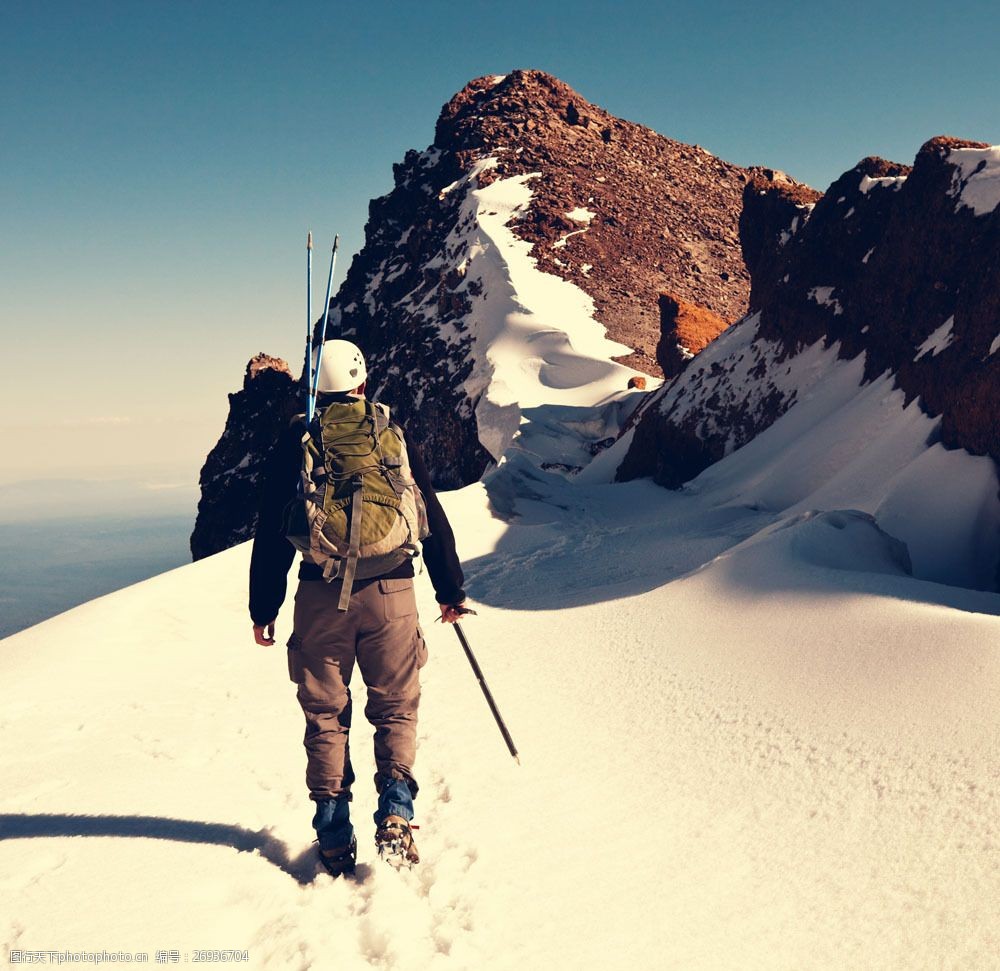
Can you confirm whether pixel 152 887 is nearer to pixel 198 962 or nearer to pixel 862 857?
pixel 198 962

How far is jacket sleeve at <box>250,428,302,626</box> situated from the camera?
3.28 metres

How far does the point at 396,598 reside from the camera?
323 centimetres

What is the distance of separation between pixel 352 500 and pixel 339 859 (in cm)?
139

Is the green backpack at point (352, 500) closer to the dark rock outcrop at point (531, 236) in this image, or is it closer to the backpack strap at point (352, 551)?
the backpack strap at point (352, 551)

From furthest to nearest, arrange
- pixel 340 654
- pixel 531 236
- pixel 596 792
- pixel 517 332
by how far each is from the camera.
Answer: pixel 531 236 → pixel 517 332 → pixel 596 792 → pixel 340 654

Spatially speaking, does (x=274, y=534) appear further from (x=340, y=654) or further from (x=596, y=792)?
(x=596, y=792)

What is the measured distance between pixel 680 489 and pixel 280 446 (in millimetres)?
12078

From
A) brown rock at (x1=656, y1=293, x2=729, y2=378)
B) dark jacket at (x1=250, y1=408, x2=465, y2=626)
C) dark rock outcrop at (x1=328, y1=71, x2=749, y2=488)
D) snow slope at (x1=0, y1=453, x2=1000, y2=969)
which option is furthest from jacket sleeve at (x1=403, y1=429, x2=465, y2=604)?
dark rock outcrop at (x1=328, y1=71, x2=749, y2=488)

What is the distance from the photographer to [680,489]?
48.0 ft

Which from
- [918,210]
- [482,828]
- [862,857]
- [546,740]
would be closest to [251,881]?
[482,828]

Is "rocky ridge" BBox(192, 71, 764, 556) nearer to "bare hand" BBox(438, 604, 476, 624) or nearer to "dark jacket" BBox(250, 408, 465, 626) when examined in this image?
"bare hand" BBox(438, 604, 476, 624)

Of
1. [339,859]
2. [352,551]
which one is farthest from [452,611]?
[339,859]

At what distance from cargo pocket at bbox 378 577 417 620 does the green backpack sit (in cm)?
8

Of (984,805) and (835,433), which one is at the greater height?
(835,433)
